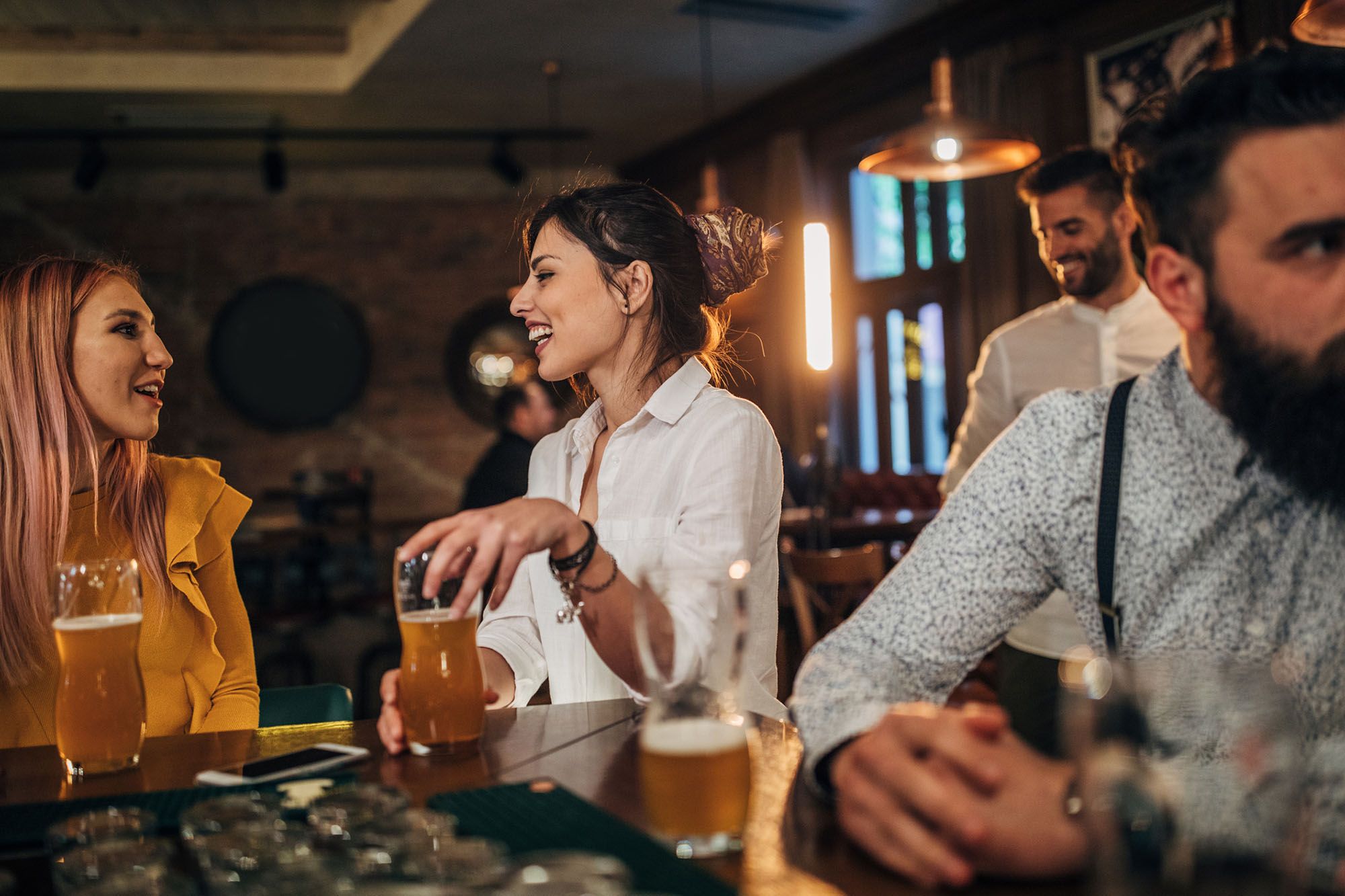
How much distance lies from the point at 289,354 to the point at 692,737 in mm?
8472

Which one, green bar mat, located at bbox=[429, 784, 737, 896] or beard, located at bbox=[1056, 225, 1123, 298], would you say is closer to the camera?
green bar mat, located at bbox=[429, 784, 737, 896]

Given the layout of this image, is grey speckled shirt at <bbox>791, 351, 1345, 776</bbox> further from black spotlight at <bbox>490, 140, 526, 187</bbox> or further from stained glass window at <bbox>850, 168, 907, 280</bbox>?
black spotlight at <bbox>490, 140, 526, 187</bbox>

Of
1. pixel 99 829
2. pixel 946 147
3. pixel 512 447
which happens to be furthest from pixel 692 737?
pixel 512 447

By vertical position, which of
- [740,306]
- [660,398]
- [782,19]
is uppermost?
[782,19]

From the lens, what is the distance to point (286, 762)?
114 cm

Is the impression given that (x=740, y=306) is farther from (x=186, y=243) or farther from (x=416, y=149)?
(x=186, y=243)

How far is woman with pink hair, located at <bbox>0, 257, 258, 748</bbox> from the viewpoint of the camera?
1.71m

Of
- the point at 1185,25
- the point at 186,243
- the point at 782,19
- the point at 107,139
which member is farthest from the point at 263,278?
the point at 1185,25

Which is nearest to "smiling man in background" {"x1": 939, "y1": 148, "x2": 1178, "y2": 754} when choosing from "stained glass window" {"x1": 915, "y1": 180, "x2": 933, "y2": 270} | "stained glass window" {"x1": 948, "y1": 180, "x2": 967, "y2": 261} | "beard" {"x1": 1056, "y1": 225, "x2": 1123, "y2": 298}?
"beard" {"x1": 1056, "y1": 225, "x2": 1123, "y2": 298}

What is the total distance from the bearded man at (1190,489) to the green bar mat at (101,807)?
56 cm

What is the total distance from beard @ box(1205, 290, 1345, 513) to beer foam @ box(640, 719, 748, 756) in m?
0.58

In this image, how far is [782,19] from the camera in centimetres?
582

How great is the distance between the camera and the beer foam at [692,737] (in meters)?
0.84

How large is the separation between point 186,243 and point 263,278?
25.0 inches
